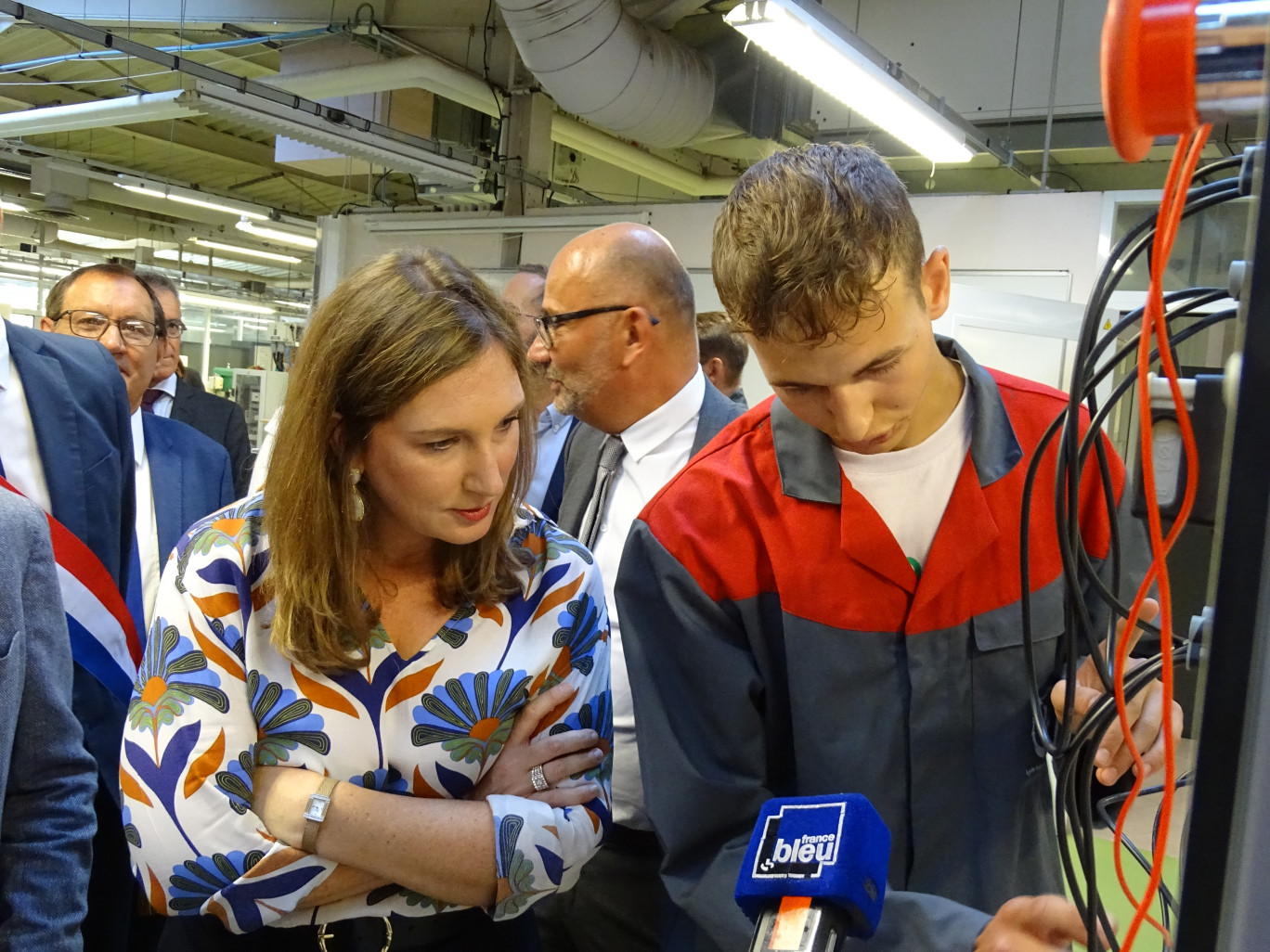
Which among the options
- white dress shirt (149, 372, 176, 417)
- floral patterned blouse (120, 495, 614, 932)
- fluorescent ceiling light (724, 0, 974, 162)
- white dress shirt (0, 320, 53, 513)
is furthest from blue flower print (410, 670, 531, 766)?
white dress shirt (149, 372, 176, 417)

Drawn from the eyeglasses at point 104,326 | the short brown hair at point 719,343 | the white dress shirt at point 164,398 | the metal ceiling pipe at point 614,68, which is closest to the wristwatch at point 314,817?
the eyeglasses at point 104,326

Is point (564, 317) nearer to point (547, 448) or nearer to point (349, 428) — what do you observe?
point (547, 448)

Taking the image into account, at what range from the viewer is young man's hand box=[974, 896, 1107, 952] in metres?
0.69

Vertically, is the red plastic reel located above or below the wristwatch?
above

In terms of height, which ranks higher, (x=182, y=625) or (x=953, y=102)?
(x=953, y=102)

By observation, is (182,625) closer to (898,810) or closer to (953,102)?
(898,810)

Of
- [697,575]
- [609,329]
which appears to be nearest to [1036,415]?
[697,575]

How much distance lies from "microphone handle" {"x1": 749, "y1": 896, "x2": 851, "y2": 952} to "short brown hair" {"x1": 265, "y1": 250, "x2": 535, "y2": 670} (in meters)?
0.71

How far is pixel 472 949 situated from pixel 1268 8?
120 cm

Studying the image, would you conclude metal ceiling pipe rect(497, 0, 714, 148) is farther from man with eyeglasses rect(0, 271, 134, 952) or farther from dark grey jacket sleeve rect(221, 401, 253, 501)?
man with eyeglasses rect(0, 271, 134, 952)

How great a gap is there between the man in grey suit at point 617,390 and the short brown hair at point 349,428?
1.71 feet

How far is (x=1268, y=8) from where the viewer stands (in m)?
0.37

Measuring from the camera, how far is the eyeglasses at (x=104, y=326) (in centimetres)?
269

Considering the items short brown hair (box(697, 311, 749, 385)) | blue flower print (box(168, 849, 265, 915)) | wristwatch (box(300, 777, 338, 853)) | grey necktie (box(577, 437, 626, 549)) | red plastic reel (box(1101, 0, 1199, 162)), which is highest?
short brown hair (box(697, 311, 749, 385))
